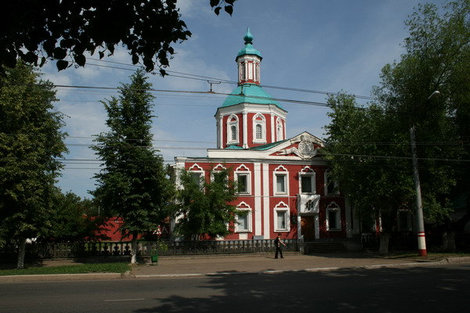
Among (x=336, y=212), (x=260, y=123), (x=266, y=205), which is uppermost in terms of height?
(x=260, y=123)

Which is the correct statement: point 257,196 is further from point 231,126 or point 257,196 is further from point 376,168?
point 376,168

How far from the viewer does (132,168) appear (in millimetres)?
21109

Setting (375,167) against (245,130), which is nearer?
(375,167)

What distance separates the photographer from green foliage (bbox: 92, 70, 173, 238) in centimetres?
2108

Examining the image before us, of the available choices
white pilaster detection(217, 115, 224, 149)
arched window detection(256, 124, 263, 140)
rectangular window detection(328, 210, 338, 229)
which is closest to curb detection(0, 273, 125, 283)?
rectangular window detection(328, 210, 338, 229)

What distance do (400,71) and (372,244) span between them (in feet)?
42.4

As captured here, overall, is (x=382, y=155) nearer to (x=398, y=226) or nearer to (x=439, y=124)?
(x=439, y=124)

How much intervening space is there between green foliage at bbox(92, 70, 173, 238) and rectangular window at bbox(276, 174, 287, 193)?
40.8 feet

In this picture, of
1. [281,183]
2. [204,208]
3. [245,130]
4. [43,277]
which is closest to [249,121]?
[245,130]

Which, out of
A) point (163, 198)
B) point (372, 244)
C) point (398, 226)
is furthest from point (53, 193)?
point (398, 226)

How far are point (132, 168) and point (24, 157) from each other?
5212 mm

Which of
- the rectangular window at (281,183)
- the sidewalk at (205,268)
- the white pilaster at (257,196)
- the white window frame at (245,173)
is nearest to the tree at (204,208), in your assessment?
the sidewalk at (205,268)

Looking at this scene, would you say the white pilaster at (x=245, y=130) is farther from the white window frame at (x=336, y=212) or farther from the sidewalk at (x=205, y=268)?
the sidewalk at (x=205, y=268)

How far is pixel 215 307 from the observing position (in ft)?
29.4
